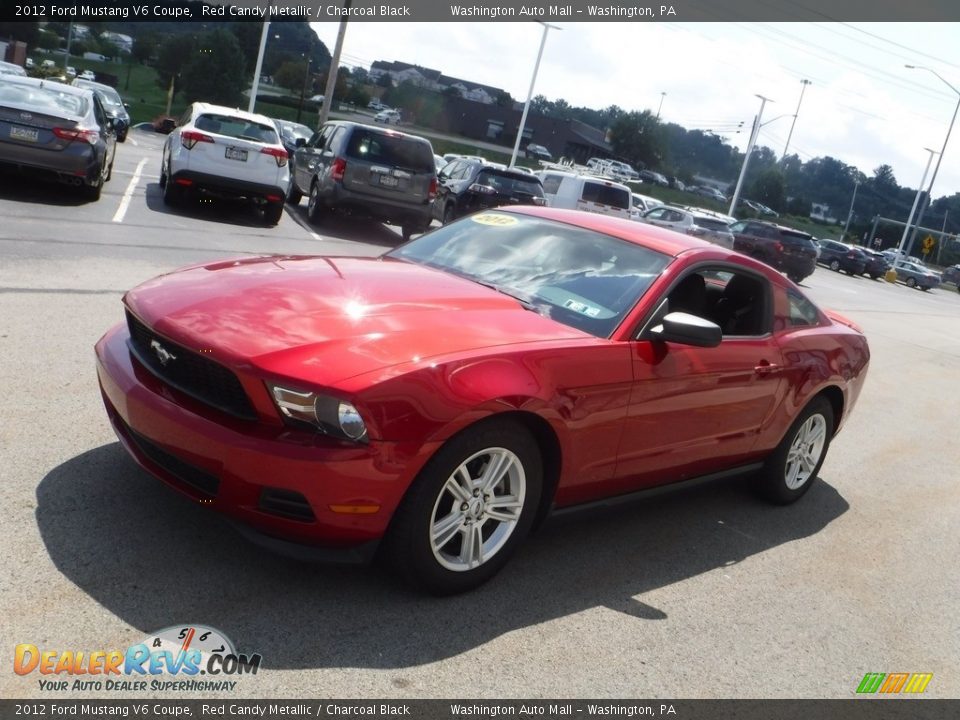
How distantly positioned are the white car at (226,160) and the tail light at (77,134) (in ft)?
6.27

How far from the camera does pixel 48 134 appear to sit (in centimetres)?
1210

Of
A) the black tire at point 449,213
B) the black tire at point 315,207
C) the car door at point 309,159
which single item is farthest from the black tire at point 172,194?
the black tire at point 449,213

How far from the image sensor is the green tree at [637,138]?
4439 inches

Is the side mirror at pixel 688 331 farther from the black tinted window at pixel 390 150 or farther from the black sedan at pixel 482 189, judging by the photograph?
the black sedan at pixel 482 189

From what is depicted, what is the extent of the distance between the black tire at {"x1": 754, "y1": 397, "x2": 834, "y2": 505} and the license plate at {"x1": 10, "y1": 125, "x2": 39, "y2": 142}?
10.1 meters

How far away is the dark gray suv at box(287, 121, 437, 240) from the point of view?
1603cm

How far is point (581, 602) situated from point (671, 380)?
109 centimetres

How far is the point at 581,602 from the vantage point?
159 inches

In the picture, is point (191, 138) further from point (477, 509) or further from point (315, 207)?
point (477, 509)

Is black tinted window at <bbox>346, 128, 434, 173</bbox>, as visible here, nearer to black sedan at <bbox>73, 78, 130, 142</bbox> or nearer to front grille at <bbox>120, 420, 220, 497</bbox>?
front grille at <bbox>120, 420, 220, 497</bbox>

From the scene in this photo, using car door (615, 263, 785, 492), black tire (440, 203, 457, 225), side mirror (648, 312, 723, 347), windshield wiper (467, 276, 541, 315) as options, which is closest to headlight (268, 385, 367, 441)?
windshield wiper (467, 276, 541, 315)

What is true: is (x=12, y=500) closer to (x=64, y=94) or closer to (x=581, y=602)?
(x=581, y=602)

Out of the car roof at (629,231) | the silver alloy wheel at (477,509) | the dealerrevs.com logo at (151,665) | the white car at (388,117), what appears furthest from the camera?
the white car at (388,117)

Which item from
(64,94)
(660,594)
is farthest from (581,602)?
(64,94)
